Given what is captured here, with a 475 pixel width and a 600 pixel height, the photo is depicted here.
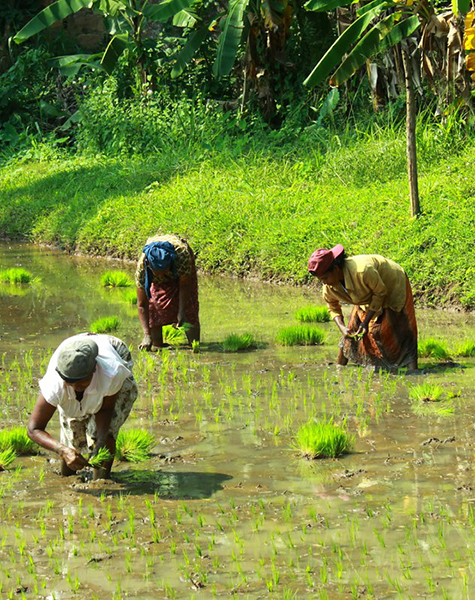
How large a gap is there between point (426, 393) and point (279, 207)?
265 inches

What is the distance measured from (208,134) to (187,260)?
8.59m

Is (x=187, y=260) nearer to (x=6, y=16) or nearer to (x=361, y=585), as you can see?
(x=361, y=585)

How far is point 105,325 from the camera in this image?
32.1 ft

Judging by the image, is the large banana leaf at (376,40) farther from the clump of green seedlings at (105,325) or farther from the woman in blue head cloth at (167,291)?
the clump of green seedlings at (105,325)

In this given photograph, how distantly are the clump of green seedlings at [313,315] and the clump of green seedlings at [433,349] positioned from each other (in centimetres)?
159

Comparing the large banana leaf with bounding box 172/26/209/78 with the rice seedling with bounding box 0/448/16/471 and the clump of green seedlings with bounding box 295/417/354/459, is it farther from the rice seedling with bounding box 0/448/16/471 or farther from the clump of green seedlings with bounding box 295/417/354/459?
the rice seedling with bounding box 0/448/16/471

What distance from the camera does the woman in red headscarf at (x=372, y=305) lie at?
757 cm

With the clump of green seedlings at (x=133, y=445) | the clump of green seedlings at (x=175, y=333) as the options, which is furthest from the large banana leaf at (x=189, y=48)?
the clump of green seedlings at (x=133, y=445)

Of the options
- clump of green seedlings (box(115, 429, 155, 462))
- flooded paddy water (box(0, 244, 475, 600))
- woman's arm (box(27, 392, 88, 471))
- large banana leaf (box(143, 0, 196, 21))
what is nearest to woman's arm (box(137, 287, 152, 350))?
flooded paddy water (box(0, 244, 475, 600))

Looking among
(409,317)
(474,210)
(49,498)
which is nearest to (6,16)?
(474,210)

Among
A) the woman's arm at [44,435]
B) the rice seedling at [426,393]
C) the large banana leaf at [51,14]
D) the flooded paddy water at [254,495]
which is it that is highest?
the large banana leaf at [51,14]

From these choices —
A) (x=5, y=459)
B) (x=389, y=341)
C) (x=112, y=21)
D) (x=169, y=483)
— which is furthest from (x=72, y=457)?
(x=112, y=21)

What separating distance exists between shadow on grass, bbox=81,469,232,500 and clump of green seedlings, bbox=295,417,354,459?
1.73 ft

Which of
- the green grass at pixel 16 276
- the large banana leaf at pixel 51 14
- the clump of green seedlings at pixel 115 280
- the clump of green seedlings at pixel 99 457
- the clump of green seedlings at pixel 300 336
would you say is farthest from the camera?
the large banana leaf at pixel 51 14
